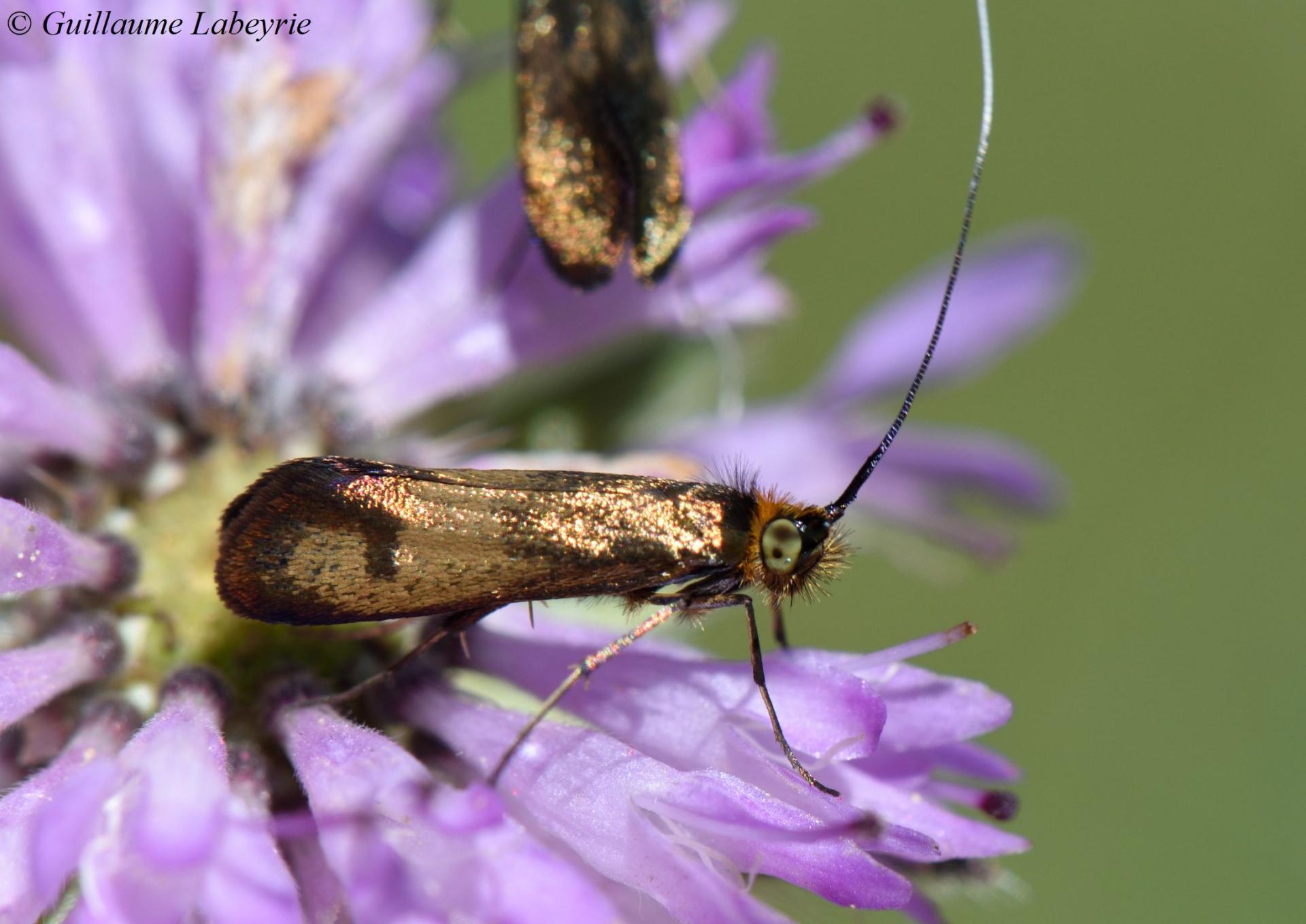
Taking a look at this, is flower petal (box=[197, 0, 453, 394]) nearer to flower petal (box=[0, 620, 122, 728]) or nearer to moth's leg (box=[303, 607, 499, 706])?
flower petal (box=[0, 620, 122, 728])

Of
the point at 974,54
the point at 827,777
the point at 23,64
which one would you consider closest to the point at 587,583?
the point at 827,777

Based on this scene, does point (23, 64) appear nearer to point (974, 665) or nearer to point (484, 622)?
point (484, 622)

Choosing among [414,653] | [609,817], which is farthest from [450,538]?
[609,817]

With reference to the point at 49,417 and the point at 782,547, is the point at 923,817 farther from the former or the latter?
the point at 49,417

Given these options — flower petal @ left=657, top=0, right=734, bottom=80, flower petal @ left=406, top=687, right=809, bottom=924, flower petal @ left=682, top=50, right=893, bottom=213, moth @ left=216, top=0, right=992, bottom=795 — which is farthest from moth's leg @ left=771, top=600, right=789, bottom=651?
flower petal @ left=657, top=0, right=734, bottom=80

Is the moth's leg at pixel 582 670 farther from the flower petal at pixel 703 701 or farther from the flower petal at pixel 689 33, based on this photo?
the flower petal at pixel 689 33
